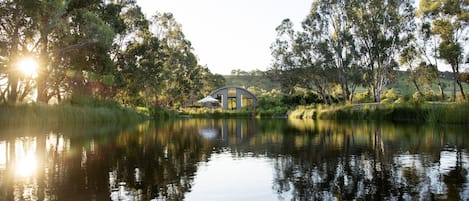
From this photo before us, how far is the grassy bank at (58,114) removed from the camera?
19562 millimetres

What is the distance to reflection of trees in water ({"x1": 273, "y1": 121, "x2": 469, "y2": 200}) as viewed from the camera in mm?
6102

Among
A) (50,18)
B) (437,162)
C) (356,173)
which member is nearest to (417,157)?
(437,162)

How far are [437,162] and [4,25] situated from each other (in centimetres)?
2445

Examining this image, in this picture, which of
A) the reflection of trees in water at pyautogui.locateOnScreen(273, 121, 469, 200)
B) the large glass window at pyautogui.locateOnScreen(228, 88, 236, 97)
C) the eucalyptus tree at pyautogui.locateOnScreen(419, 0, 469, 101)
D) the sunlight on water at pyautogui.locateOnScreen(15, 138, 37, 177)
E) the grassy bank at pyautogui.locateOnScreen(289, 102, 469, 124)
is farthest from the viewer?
the large glass window at pyautogui.locateOnScreen(228, 88, 236, 97)

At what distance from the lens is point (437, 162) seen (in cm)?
927

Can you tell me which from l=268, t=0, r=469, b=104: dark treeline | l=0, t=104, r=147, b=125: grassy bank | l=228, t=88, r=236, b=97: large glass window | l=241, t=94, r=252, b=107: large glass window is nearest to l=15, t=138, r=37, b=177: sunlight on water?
l=0, t=104, r=147, b=125: grassy bank

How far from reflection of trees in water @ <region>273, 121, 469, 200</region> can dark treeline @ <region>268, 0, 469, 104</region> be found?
A: 31941 millimetres

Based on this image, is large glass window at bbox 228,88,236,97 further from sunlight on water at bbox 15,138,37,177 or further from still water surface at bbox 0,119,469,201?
still water surface at bbox 0,119,469,201

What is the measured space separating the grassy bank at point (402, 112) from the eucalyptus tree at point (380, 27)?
308 inches

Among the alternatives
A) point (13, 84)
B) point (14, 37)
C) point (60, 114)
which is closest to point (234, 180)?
point (60, 114)

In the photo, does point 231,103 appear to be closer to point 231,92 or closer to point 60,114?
point 231,92

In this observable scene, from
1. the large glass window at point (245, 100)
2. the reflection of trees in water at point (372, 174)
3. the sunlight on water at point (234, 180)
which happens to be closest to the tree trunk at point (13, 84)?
the sunlight on water at point (234, 180)

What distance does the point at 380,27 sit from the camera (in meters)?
43.0

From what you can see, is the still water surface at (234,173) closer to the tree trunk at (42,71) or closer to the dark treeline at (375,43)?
the tree trunk at (42,71)
